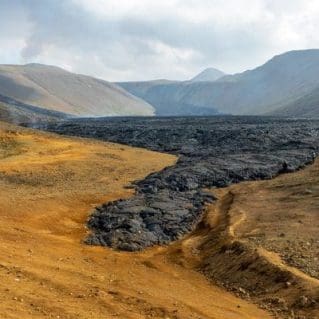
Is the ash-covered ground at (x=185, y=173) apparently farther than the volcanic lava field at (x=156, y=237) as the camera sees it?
Yes

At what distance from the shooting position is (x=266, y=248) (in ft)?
74.8

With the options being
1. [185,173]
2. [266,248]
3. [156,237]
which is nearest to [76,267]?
[156,237]

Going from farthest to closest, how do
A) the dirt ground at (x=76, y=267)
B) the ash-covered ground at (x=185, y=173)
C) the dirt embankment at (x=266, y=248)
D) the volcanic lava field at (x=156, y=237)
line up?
the ash-covered ground at (x=185, y=173)
the dirt embankment at (x=266, y=248)
the volcanic lava field at (x=156, y=237)
the dirt ground at (x=76, y=267)

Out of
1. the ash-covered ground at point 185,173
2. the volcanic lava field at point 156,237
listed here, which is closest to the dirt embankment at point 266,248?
the volcanic lava field at point 156,237

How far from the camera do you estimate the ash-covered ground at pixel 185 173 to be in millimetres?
28875

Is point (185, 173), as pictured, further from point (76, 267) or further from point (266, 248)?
point (76, 267)

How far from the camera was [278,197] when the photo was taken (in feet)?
111

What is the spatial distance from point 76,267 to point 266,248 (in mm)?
8223

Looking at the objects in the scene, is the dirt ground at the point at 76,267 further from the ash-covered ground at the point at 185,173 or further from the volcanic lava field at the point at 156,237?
the ash-covered ground at the point at 185,173

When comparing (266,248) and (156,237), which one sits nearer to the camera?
(266,248)

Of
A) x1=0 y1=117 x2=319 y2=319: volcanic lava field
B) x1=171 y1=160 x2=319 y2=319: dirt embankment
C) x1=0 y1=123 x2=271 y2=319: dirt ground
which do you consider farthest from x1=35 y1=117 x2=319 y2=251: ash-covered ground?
x1=171 y1=160 x2=319 y2=319: dirt embankment

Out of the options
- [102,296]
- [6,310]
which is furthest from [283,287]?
[6,310]

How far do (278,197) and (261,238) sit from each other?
9.81 meters

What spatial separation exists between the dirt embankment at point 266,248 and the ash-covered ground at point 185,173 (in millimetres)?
1937
